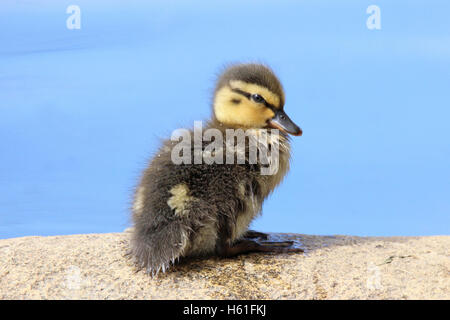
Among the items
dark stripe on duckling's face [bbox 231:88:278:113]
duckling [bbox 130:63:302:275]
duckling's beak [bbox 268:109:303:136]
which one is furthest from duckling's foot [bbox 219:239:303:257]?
dark stripe on duckling's face [bbox 231:88:278:113]

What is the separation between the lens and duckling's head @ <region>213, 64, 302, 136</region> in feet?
8.77

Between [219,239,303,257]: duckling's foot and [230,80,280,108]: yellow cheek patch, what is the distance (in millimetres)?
662

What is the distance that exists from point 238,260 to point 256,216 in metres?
0.23

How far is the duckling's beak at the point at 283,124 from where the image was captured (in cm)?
269

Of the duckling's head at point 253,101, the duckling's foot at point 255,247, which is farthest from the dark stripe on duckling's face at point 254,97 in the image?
the duckling's foot at point 255,247

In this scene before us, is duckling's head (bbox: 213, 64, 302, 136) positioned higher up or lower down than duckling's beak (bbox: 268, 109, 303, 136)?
higher up

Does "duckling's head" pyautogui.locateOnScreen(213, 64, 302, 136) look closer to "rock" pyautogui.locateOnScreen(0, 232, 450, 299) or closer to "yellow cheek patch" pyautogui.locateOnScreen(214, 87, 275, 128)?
"yellow cheek patch" pyautogui.locateOnScreen(214, 87, 275, 128)

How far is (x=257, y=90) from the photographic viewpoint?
267 centimetres

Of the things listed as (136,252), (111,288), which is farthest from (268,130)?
(111,288)

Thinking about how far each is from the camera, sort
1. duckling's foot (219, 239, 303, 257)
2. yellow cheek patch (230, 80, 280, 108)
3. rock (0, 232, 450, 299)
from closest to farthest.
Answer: rock (0, 232, 450, 299), duckling's foot (219, 239, 303, 257), yellow cheek patch (230, 80, 280, 108)

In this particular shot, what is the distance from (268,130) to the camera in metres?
2.71
